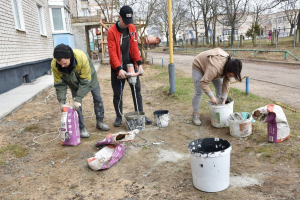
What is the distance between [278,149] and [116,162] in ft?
6.48

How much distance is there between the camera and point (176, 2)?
3866cm

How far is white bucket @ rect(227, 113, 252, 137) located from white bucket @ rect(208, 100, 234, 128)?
0.98 feet

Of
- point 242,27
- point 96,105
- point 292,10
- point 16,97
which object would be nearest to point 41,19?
point 16,97

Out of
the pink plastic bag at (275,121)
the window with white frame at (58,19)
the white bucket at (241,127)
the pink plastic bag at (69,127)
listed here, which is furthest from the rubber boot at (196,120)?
the window with white frame at (58,19)

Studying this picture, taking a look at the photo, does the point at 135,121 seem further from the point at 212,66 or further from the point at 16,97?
the point at 16,97

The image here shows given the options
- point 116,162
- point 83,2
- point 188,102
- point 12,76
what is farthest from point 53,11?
point 83,2

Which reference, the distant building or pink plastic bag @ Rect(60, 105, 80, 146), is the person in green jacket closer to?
pink plastic bag @ Rect(60, 105, 80, 146)

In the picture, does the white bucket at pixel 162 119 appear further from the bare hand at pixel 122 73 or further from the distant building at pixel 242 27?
the distant building at pixel 242 27

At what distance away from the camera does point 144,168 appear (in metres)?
2.85

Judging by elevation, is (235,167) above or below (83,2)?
below

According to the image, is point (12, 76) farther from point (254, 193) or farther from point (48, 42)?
point (254, 193)

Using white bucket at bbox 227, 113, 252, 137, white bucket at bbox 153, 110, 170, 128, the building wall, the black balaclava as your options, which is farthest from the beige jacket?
the building wall

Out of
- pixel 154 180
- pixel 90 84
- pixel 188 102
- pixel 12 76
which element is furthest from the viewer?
pixel 12 76

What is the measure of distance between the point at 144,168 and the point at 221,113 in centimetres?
165
